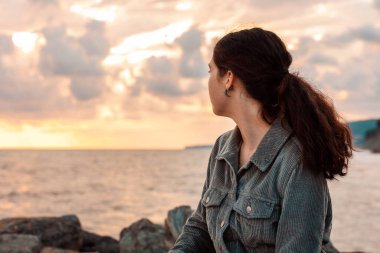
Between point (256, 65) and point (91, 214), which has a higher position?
point (256, 65)

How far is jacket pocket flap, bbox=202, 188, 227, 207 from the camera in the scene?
3.08 meters

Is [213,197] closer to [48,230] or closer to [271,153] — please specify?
[271,153]

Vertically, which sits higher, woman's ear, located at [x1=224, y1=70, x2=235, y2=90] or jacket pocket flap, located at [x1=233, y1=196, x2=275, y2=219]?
woman's ear, located at [x1=224, y1=70, x2=235, y2=90]

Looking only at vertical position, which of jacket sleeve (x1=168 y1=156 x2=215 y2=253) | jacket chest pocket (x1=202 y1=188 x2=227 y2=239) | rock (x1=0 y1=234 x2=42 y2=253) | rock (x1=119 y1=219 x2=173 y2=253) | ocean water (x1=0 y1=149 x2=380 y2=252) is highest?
jacket chest pocket (x1=202 y1=188 x2=227 y2=239)

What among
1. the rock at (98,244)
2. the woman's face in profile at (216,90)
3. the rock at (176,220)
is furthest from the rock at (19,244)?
the woman's face in profile at (216,90)

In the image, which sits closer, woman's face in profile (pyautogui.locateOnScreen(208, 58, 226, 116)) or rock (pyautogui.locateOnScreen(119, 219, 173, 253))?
woman's face in profile (pyautogui.locateOnScreen(208, 58, 226, 116))

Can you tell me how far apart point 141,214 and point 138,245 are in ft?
47.9

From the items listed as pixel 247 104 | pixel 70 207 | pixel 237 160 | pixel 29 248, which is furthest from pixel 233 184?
pixel 70 207

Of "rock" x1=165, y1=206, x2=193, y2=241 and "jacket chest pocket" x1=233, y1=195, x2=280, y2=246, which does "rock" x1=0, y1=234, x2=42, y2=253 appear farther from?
"jacket chest pocket" x1=233, y1=195, x2=280, y2=246

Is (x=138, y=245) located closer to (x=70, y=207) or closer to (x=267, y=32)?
(x=267, y=32)

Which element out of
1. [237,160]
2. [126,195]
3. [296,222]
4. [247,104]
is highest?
[247,104]

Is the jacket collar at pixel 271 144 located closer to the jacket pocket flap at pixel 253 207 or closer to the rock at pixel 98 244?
the jacket pocket flap at pixel 253 207

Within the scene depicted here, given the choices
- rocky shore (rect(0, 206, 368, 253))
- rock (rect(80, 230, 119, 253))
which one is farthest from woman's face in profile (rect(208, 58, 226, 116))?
rock (rect(80, 230, 119, 253))

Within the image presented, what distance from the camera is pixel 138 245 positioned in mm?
8664
